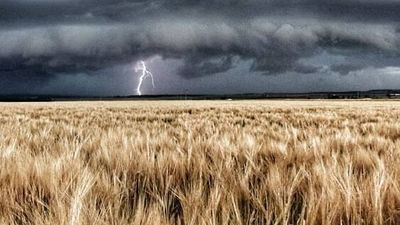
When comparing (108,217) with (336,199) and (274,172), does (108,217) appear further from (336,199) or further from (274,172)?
(274,172)

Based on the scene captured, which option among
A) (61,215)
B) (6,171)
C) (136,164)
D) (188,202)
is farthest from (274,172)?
(6,171)

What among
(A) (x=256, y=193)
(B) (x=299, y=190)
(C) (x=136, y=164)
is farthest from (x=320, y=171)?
(C) (x=136, y=164)

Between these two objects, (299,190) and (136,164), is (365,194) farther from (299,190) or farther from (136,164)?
(136,164)

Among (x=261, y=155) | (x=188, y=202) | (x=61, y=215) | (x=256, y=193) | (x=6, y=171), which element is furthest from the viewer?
(x=261, y=155)

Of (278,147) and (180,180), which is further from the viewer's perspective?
(278,147)

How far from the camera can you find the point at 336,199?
68.7 inches

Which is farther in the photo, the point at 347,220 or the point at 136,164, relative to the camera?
the point at 136,164

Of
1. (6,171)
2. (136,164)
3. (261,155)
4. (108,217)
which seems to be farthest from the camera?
(261,155)

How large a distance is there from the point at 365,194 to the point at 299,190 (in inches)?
14.2

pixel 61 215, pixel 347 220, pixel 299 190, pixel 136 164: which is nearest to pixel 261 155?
pixel 136 164

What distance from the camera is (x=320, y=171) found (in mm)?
2271

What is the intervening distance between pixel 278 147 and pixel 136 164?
4.09 feet

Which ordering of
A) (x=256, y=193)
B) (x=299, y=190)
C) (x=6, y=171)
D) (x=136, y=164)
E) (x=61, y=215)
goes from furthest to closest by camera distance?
(x=136, y=164), (x=6, y=171), (x=299, y=190), (x=256, y=193), (x=61, y=215)

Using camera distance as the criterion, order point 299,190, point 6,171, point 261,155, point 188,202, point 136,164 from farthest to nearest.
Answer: point 261,155 < point 136,164 < point 6,171 < point 299,190 < point 188,202
